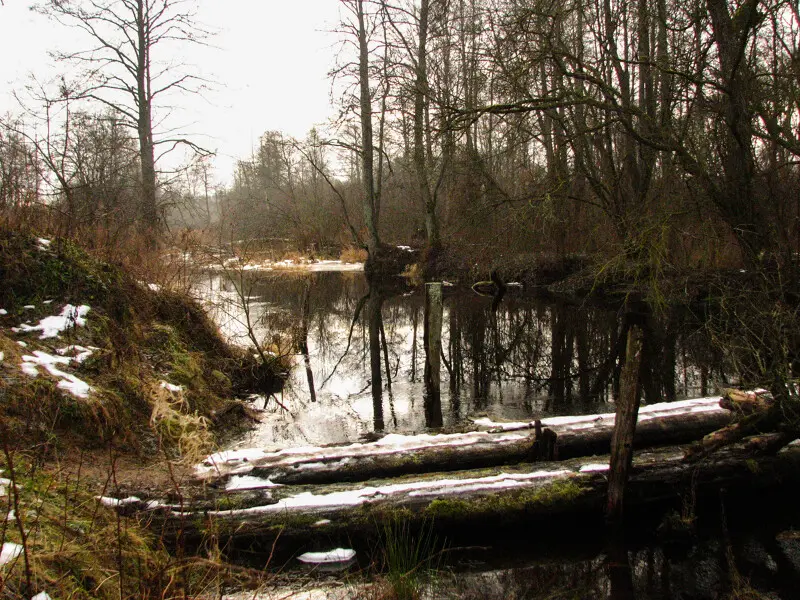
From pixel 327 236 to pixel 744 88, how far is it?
2407cm

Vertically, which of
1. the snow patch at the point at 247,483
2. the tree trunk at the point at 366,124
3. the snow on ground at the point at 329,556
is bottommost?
the snow on ground at the point at 329,556

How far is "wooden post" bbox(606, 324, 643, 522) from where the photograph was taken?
360 centimetres

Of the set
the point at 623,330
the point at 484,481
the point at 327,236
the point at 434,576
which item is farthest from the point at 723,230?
the point at 327,236

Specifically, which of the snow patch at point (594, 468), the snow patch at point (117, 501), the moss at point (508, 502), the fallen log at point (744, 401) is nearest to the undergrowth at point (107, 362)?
the snow patch at point (117, 501)

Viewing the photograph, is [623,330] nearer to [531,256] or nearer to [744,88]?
[744,88]

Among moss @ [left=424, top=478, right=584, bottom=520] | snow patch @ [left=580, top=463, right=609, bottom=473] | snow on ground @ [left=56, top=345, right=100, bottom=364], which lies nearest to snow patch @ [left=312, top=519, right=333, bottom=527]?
moss @ [left=424, top=478, right=584, bottom=520]

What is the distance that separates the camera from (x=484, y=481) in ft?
12.9

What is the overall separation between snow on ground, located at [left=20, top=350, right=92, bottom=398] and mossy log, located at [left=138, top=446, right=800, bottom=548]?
1.79m

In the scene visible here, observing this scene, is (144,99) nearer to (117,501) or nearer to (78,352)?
(78,352)

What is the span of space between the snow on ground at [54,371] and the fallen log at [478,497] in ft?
5.72

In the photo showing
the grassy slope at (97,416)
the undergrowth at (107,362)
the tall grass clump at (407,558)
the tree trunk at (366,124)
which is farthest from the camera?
the tree trunk at (366,124)

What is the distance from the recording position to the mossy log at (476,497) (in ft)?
11.5

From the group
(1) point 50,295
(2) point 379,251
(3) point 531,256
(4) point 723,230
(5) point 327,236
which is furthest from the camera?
(5) point 327,236

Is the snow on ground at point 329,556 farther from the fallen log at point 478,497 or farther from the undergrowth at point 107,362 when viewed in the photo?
the undergrowth at point 107,362
